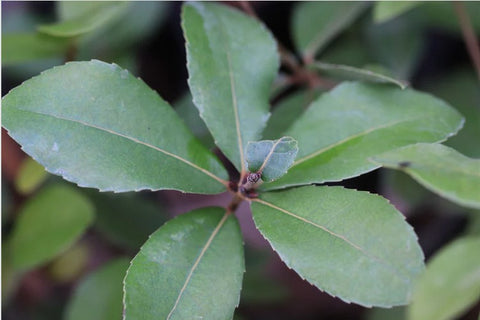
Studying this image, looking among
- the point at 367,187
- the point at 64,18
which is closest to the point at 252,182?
the point at 64,18

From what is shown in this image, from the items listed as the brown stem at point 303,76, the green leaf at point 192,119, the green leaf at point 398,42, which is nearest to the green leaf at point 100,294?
the green leaf at point 192,119

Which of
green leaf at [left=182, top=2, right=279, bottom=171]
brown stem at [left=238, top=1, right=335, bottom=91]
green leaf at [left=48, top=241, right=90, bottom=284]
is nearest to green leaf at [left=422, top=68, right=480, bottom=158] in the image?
brown stem at [left=238, top=1, right=335, bottom=91]

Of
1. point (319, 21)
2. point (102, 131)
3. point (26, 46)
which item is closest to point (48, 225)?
point (26, 46)

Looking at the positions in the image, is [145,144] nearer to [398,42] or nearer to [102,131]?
[102,131]

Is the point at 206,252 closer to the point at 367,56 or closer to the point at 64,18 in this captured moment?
the point at 64,18

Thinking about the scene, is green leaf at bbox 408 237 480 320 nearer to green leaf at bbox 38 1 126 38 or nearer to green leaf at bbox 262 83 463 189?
green leaf at bbox 262 83 463 189

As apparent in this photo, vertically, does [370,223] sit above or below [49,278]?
above
